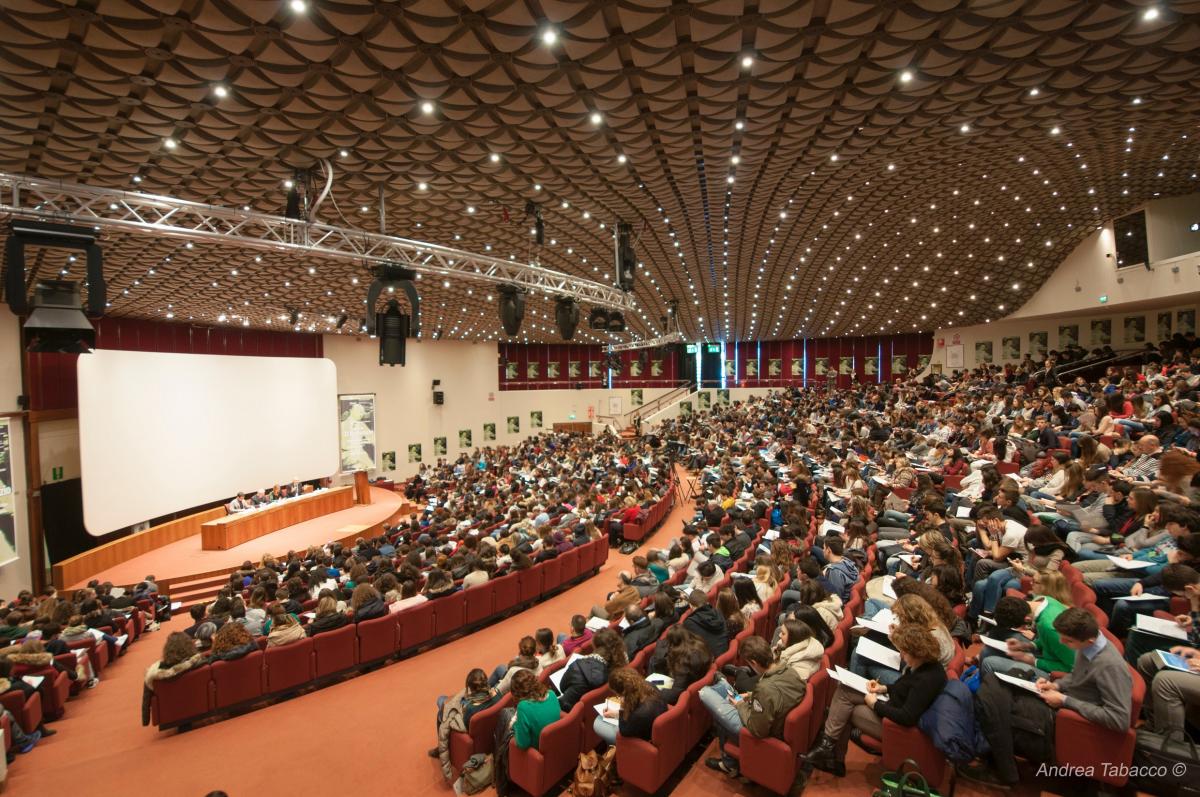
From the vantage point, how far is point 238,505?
15.2 meters

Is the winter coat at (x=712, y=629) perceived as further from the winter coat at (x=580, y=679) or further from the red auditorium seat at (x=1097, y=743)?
the red auditorium seat at (x=1097, y=743)

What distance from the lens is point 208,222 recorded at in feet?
22.3

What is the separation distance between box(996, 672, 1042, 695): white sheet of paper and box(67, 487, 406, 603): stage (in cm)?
1306

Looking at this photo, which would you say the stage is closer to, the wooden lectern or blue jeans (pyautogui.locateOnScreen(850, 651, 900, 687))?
the wooden lectern

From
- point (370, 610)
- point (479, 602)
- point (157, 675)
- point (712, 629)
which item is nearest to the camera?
point (712, 629)

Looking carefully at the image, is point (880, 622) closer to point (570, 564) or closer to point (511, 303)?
point (570, 564)

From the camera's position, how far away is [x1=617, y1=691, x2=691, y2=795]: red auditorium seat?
341 cm

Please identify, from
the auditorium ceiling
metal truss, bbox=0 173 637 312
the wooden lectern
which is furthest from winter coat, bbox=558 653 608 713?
the wooden lectern

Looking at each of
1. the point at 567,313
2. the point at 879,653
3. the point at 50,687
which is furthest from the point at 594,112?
the point at 50,687

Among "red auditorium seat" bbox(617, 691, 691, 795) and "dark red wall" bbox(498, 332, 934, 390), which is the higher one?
"dark red wall" bbox(498, 332, 934, 390)

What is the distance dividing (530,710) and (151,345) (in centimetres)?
1850

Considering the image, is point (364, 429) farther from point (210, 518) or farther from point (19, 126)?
point (19, 126)

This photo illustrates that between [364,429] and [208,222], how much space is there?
16.8m

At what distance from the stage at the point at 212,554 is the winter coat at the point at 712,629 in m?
11.0
